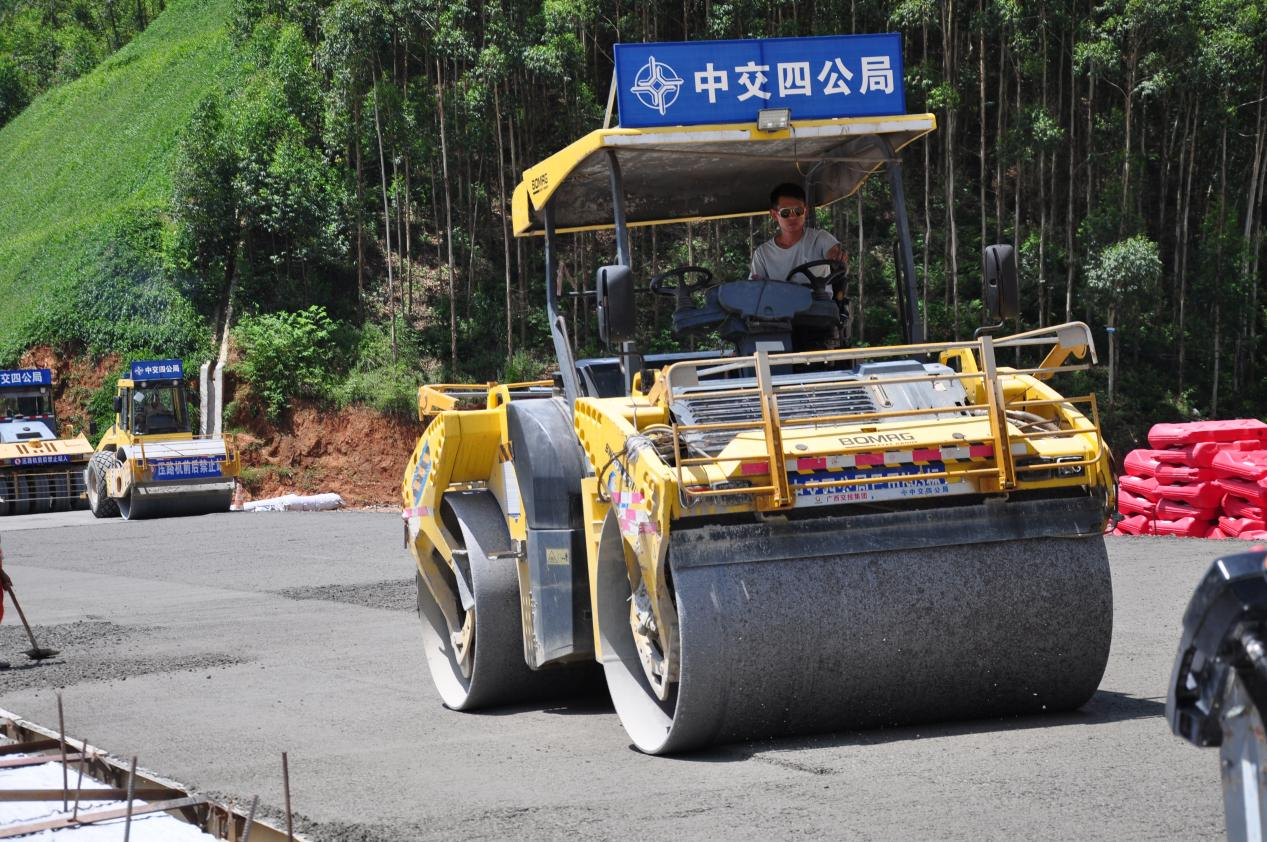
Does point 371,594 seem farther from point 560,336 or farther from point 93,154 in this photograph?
point 93,154

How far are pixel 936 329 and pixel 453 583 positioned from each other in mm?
30986

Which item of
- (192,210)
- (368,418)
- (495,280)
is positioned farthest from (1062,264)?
(192,210)

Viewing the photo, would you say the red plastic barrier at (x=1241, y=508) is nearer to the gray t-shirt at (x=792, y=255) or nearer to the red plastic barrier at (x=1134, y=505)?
the red plastic barrier at (x=1134, y=505)

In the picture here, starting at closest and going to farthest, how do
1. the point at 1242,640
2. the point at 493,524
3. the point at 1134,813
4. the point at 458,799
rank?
the point at 1242,640, the point at 1134,813, the point at 458,799, the point at 493,524

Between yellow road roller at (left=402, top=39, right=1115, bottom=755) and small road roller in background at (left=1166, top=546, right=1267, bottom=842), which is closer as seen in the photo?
small road roller in background at (left=1166, top=546, right=1267, bottom=842)

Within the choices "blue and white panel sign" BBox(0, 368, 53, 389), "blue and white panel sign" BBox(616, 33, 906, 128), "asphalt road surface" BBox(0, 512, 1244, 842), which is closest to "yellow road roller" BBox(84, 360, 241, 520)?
"blue and white panel sign" BBox(0, 368, 53, 389)

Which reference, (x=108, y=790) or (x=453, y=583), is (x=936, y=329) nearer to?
(x=453, y=583)

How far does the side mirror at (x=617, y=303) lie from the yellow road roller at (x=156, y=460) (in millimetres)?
25141

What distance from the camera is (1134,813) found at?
5164 millimetres

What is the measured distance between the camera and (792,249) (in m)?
7.99

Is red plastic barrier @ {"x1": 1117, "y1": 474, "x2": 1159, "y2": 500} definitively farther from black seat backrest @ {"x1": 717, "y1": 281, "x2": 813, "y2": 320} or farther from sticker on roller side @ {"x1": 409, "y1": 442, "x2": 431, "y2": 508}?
sticker on roller side @ {"x1": 409, "y1": 442, "x2": 431, "y2": 508}

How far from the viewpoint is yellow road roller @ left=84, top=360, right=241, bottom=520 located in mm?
30484

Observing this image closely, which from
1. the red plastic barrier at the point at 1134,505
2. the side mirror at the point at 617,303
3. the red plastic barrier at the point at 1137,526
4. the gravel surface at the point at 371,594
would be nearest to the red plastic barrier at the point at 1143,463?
the red plastic barrier at the point at 1134,505

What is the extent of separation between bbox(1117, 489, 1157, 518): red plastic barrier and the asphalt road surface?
2703 mm
